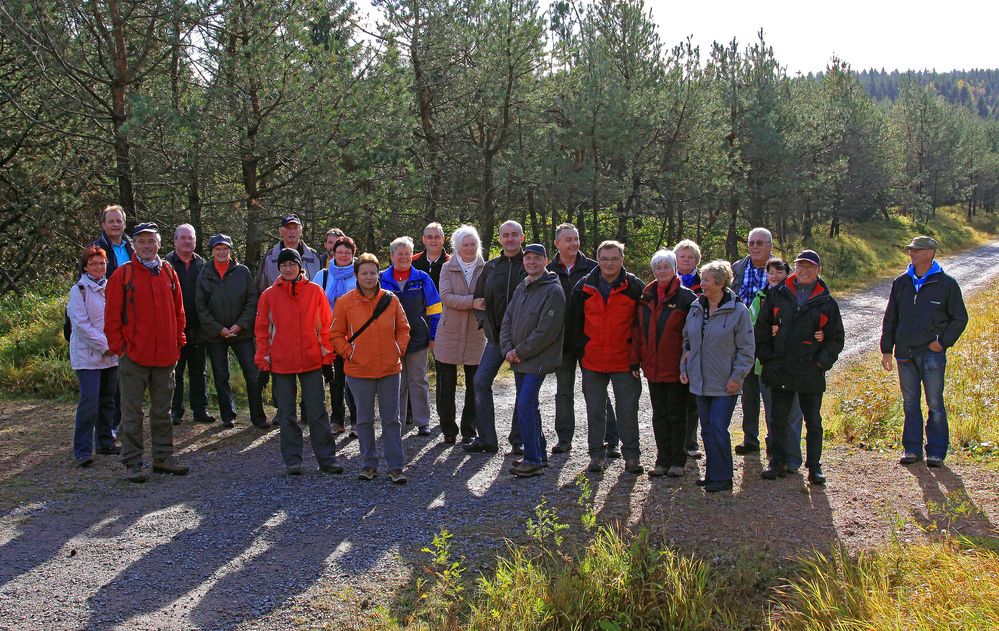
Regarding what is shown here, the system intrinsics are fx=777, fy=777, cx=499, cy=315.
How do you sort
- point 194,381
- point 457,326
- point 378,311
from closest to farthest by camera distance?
point 378,311 → point 457,326 → point 194,381

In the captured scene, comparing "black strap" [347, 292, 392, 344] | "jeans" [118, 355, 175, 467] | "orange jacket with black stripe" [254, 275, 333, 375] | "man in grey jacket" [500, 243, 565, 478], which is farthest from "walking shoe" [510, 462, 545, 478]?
"jeans" [118, 355, 175, 467]

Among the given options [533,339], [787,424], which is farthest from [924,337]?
[533,339]

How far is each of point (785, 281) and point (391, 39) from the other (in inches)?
382

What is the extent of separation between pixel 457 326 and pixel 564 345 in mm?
1225

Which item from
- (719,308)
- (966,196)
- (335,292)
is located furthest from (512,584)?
(966,196)

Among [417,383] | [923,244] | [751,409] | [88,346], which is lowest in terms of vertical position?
[751,409]

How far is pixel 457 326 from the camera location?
740cm

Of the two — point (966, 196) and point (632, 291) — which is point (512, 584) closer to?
point (632, 291)

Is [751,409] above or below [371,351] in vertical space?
below

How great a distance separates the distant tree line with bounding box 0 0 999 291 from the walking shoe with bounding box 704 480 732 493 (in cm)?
780

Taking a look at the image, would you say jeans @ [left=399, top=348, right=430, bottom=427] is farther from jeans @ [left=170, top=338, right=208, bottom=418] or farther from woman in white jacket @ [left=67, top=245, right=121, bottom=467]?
woman in white jacket @ [left=67, top=245, right=121, bottom=467]

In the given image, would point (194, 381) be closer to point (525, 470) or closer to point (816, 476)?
point (525, 470)

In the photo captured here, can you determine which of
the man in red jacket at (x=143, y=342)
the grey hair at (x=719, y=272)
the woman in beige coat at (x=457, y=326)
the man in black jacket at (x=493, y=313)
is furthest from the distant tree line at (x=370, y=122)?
the grey hair at (x=719, y=272)

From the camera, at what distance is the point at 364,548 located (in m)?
5.04
